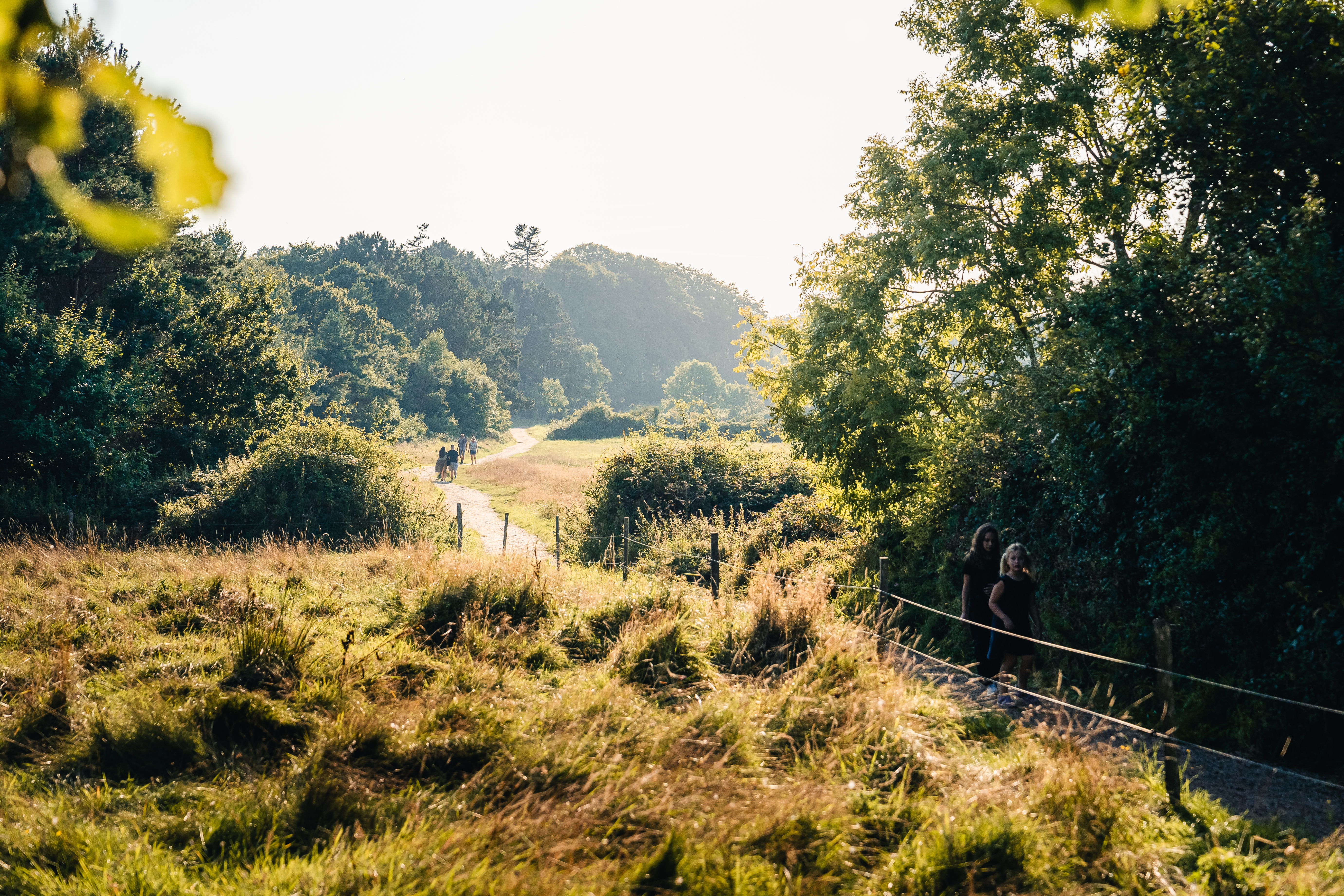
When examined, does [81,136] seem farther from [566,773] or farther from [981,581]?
[981,581]

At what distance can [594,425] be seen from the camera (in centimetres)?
7800

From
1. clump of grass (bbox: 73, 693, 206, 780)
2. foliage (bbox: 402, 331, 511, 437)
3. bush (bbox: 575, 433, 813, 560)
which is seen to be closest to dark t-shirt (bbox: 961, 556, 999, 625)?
clump of grass (bbox: 73, 693, 206, 780)

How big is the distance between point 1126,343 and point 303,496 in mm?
Result: 18304

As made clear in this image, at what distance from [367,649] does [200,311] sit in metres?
22.4

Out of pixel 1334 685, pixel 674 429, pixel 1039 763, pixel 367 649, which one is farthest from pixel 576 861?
pixel 674 429

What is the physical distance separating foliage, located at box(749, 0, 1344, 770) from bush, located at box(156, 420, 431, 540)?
38.8 feet

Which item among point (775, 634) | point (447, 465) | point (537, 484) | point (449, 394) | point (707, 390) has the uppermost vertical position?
point (707, 390)

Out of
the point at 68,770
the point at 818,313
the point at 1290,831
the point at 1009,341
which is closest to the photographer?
the point at 1290,831

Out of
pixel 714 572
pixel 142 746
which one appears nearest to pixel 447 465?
pixel 714 572

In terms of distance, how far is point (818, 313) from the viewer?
15.4 meters

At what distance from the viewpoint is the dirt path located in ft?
56.2

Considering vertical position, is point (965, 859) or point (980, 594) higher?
point (980, 594)

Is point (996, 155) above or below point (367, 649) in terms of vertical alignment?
above

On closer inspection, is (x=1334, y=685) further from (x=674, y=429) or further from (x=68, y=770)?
(x=674, y=429)
